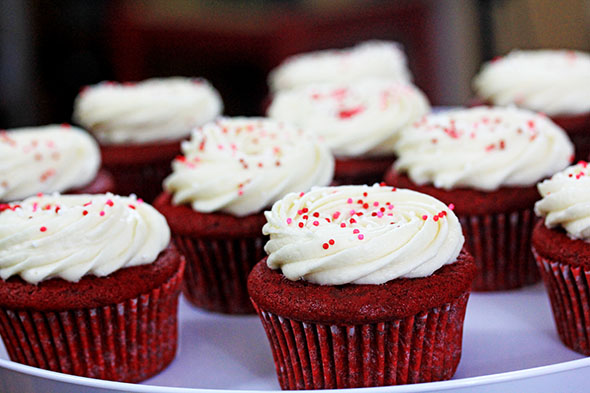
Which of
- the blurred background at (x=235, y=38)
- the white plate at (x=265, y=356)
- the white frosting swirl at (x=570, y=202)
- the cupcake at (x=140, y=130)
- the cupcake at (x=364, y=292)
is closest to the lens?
the white plate at (x=265, y=356)

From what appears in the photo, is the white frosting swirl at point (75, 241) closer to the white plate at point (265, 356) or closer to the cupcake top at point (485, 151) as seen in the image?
the white plate at point (265, 356)

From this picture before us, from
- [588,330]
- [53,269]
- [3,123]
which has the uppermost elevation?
[53,269]

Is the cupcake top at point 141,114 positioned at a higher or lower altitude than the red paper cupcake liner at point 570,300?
higher

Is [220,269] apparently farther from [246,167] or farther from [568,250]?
[568,250]

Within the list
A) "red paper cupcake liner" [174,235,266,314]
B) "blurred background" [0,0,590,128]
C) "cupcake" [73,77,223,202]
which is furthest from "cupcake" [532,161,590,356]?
"blurred background" [0,0,590,128]

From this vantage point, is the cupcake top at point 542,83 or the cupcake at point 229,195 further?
the cupcake top at point 542,83

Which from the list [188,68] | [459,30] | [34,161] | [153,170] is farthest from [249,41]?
[34,161]

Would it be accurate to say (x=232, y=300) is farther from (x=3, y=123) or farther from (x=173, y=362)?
(x=3, y=123)

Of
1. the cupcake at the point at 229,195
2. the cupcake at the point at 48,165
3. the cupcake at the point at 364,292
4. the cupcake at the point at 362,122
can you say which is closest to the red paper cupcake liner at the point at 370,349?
the cupcake at the point at 364,292
